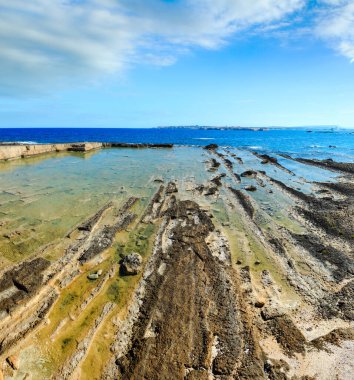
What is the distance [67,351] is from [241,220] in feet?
36.4

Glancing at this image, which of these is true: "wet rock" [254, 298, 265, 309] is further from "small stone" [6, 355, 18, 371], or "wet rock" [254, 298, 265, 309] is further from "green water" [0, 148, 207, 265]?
"green water" [0, 148, 207, 265]

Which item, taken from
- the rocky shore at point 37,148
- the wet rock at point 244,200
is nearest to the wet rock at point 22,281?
the wet rock at point 244,200

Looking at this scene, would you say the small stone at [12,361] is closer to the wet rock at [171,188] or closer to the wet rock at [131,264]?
the wet rock at [131,264]

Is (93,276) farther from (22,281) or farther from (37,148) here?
(37,148)

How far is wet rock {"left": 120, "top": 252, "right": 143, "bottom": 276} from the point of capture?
9969 millimetres

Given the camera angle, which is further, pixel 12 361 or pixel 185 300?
pixel 185 300

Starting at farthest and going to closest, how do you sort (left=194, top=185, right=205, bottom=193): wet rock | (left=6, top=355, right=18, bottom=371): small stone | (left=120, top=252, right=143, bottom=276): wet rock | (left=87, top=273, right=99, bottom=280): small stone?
(left=194, top=185, right=205, bottom=193): wet rock → (left=120, top=252, right=143, bottom=276): wet rock → (left=87, top=273, right=99, bottom=280): small stone → (left=6, top=355, right=18, bottom=371): small stone

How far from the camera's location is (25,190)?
70.8 ft

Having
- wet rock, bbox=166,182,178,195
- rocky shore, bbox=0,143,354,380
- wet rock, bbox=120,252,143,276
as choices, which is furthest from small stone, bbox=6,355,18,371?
wet rock, bbox=166,182,178,195

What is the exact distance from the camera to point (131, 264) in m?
10.3

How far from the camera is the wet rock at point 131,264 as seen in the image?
9969mm

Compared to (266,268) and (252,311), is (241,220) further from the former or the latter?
(252,311)

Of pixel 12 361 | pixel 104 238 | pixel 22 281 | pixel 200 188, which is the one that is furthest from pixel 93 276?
pixel 200 188

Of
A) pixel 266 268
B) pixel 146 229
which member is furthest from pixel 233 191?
pixel 266 268
